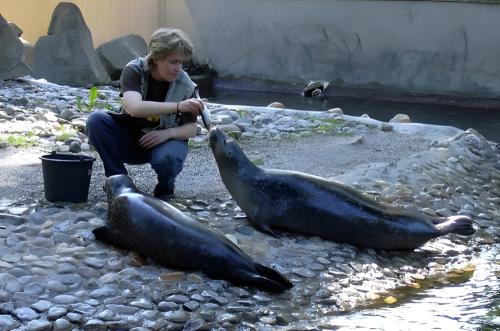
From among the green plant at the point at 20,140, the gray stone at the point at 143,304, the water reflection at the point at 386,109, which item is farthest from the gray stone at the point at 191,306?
the water reflection at the point at 386,109

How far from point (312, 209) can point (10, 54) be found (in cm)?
672

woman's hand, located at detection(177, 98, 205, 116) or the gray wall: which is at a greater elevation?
woman's hand, located at detection(177, 98, 205, 116)

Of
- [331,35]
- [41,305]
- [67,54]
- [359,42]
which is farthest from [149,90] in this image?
[331,35]

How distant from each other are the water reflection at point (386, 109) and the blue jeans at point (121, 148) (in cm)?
Answer: 643

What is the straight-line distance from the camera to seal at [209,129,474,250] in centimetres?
483

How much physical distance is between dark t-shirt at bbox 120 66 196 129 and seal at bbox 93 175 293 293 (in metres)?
0.75

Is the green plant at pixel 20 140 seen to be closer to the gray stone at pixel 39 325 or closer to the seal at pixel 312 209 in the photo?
the seal at pixel 312 209

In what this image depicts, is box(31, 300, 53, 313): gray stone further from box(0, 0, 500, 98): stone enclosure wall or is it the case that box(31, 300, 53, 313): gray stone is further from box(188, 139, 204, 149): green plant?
box(0, 0, 500, 98): stone enclosure wall

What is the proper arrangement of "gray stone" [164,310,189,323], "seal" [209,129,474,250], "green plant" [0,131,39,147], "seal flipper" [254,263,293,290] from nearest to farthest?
"gray stone" [164,310,189,323]
"seal flipper" [254,263,293,290]
"seal" [209,129,474,250]
"green plant" [0,131,39,147]

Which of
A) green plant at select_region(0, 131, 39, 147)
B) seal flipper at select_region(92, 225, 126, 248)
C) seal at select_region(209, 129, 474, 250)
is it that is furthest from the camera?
green plant at select_region(0, 131, 39, 147)

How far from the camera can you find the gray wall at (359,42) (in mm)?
14055

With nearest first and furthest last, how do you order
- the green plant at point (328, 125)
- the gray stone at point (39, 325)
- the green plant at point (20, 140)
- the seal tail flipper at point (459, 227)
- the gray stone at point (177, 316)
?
the gray stone at point (39, 325)
the gray stone at point (177, 316)
the seal tail flipper at point (459, 227)
the green plant at point (20, 140)
the green plant at point (328, 125)

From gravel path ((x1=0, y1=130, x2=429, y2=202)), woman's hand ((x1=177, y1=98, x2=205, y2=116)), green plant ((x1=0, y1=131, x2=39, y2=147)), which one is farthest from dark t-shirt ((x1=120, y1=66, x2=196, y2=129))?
green plant ((x1=0, y1=131, x2=39, y2=147))

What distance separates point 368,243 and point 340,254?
0.24 meters
